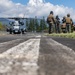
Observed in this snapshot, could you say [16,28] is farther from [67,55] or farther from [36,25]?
[36,25]

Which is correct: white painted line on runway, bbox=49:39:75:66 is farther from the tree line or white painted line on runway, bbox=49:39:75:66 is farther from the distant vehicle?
the tree line

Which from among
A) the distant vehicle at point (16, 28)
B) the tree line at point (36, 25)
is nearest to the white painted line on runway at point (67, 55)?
the distant vehicle at point (16, 28)

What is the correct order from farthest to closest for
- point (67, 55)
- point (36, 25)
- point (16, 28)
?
point (36, 25) < point (16, 28) < point (67, 55)

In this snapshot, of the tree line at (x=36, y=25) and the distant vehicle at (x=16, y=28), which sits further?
the tree line at (x=36, y=25)

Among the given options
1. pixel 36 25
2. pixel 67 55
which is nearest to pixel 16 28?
pixel 67 55

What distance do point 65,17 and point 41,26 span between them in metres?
161

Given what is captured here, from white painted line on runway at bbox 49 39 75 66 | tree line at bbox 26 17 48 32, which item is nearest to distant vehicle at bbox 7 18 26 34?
white painted line on runway at bbox 49 39 75 66

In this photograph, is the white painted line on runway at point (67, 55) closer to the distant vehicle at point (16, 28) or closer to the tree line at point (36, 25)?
the distant vehicle at point (16, 28)

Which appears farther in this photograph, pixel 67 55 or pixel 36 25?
pixel 36 25

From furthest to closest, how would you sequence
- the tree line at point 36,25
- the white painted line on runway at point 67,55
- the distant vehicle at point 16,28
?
the tree line at point 36,25, the distant vehicle at point 16,28, the white painted line on runway at point 67,55

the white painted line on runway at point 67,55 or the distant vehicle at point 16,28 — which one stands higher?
the white painted line on runway at point 67,55

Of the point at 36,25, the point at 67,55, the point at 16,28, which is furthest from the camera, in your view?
the point at 36,25

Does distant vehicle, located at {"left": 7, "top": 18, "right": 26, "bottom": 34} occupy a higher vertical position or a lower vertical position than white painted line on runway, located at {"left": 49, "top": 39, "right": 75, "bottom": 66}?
lower

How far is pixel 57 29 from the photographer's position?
132 feet
